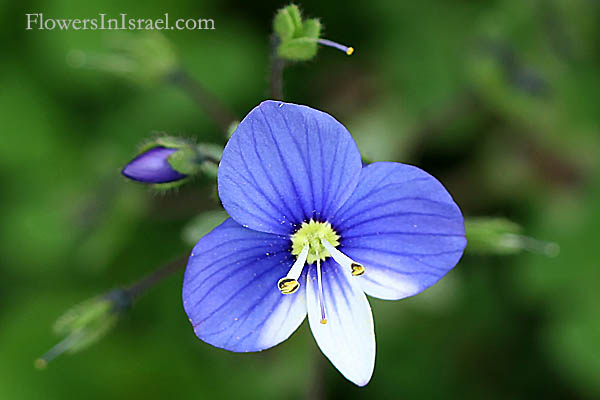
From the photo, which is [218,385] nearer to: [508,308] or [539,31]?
[508,308]

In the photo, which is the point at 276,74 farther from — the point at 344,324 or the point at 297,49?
the point at 344,324

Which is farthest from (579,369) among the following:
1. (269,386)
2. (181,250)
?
(181,250)

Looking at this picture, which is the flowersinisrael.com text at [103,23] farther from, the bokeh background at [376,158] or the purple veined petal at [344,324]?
the purple veined petal at [344,324]

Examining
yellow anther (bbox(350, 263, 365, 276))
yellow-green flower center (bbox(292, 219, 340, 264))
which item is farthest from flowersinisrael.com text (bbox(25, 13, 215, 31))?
yellow anther (bbox(350, 263, 365, 276))

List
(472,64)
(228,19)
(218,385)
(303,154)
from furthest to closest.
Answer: (228,19) → (218,385) → (472,64) → (303,154)

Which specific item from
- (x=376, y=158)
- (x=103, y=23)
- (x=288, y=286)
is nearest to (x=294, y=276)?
(x=288, y=286)

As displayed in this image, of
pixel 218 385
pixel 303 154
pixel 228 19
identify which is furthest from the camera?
pixel 228 19

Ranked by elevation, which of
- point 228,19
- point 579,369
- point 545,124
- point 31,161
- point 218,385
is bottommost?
point 218,385
